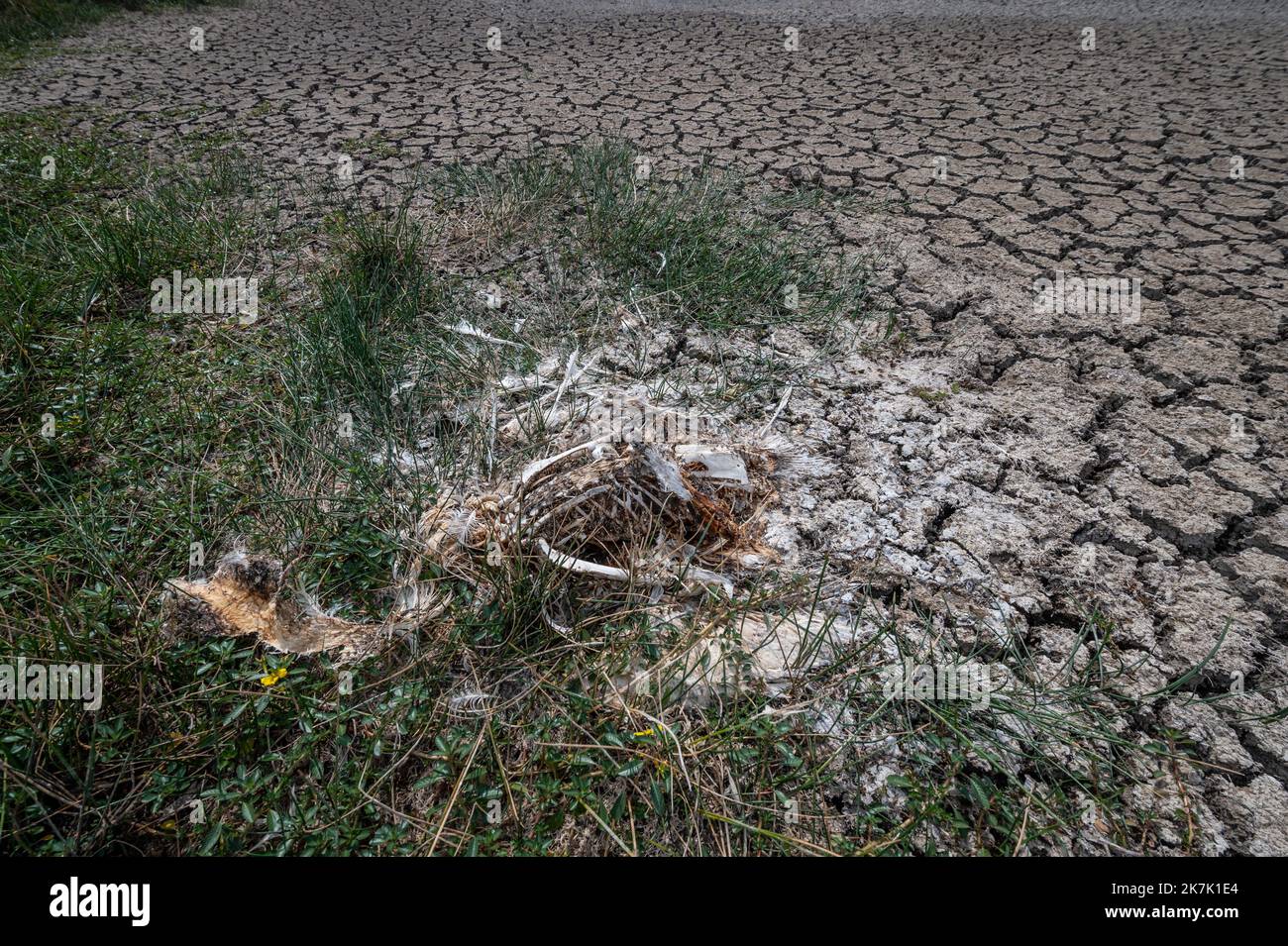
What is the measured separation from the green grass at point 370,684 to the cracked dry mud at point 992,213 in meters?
0.24

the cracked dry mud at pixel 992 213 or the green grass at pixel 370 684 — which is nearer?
the green grass at pixel 370 684

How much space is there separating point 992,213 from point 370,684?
3.52 m

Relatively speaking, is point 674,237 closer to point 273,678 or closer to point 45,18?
point 273,678

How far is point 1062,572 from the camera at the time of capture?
196cm

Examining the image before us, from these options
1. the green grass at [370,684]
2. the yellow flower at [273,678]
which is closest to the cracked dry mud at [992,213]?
the green grass at [370,684]

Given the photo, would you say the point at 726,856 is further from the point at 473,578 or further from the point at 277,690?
the point at 277,690

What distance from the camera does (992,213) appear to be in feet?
11.8

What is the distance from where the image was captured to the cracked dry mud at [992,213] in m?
1.93

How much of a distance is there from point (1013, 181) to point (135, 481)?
13.6 ft

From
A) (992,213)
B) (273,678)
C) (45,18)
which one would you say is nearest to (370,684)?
(273,678)

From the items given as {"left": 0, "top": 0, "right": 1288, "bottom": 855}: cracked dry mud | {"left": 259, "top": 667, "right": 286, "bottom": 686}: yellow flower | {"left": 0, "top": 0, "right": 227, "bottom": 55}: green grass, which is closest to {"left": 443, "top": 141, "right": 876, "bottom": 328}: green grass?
{"left": 0, "top": 0, "right": 1288, "bottom": 855}: cracked dry mud

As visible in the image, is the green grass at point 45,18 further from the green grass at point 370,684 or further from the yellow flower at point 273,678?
the yellow flower at point 273,678

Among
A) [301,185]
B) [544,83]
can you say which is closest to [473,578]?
[301,185]

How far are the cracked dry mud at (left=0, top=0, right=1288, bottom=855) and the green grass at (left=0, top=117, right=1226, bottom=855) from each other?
0.78 feet
